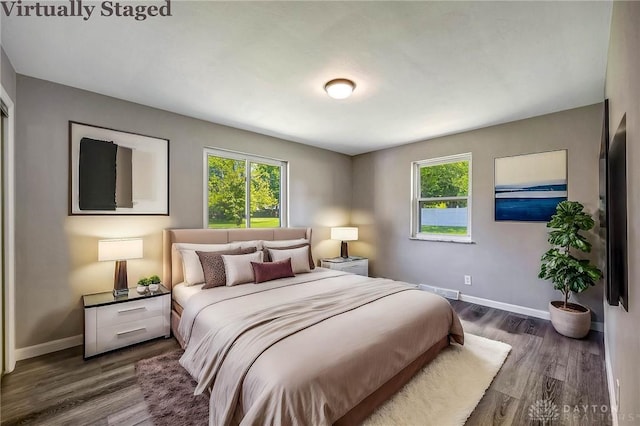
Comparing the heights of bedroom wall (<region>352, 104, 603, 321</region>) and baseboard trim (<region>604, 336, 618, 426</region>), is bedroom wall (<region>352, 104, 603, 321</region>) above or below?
above

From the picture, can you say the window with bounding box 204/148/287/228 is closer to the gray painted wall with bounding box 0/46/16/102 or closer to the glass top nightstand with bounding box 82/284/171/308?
the glass top nightstand with bounding box 82/284/171/308

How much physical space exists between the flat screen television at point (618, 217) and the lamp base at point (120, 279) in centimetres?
371

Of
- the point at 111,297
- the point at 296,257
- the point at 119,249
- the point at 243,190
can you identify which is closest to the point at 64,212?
the point at 119,249

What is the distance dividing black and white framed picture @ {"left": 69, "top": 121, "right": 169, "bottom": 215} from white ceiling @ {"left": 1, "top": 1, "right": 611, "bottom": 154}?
0.46 m

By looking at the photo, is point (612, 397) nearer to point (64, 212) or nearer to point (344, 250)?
point (344, 250)

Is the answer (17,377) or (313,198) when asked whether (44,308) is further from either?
(313,198)

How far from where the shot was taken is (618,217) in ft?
4.48

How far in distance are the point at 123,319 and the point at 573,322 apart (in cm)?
451

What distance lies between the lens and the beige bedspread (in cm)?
138

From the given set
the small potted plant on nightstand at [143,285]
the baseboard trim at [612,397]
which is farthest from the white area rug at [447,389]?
the small potted plant on nightstand at [143,285]

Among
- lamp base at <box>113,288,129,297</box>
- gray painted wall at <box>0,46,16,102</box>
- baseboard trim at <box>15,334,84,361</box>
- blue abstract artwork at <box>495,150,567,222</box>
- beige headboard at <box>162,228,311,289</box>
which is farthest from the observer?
blue abstract artwork at <box>495,150,567,222</box>

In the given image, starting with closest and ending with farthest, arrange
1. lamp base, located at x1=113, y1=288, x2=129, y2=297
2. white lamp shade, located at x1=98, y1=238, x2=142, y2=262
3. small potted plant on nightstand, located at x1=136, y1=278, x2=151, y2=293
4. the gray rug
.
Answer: the gray rug < white lamp shade, located at x1=98, y1=238, x2=142, y2=262 < lamp base, located at x1=113, y1=288, x2=129, y2=297 < small potted plant on nightstand, located at x1=136, y1=278, x2=151, y2=293

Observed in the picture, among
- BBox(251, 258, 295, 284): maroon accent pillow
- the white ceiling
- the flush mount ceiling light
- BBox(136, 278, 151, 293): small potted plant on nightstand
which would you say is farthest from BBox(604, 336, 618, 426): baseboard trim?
BBox(136, 278, 151, 293): small potted plant on nightstand

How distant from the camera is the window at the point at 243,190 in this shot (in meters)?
3.78
